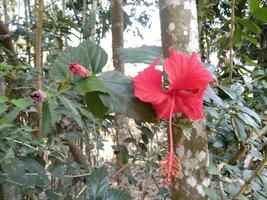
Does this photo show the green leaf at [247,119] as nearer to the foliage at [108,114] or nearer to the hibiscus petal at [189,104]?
the foliage at [108,114]

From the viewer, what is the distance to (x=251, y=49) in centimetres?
254

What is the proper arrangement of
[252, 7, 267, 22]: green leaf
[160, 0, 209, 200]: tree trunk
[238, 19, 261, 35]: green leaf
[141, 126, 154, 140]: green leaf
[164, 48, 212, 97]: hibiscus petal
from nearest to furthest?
1. [164, 48, 212, 97]: hibiscus petal
2. [160, 0, 209, 200]: tree trunk
3. [252, 7, 267, 22]: green leaf
4. [238, 19, 261, 35]: green leaf
5. [141, 126, 154, 140]: green leaf

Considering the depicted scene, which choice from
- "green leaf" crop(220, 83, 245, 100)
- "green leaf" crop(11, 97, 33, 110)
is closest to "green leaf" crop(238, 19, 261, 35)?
"green leaf" crop(220, 83, 245, 100)

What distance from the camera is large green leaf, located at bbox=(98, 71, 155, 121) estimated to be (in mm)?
476

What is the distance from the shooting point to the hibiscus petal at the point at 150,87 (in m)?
0.47

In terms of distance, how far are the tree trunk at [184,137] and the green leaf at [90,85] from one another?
18 cm

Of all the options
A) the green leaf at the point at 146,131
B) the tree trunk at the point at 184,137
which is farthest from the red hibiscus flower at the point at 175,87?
the green leaf at the point at 146,131

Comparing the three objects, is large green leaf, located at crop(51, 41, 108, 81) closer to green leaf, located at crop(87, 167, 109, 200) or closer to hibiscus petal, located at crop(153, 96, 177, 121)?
hibiscus petal, located at crop(153, 96, 177, 121)

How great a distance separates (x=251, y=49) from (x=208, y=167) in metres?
2.07

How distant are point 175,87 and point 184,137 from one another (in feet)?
0.57

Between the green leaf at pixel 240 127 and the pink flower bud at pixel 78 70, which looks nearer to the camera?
the pink flower bud at pixel 78 70

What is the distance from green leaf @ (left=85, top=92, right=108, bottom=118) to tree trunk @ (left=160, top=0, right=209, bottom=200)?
0.46ft

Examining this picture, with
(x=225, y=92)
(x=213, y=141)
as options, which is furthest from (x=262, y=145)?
(x=225, y=92)

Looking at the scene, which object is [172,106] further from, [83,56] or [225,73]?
[225,73]
